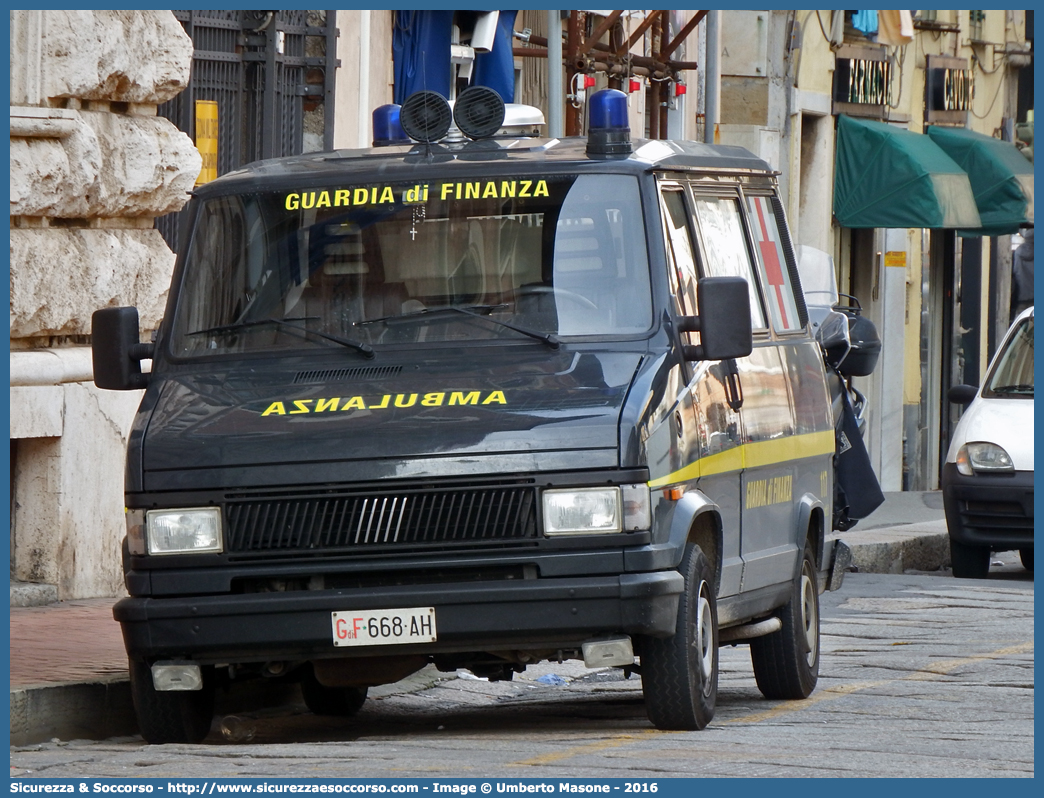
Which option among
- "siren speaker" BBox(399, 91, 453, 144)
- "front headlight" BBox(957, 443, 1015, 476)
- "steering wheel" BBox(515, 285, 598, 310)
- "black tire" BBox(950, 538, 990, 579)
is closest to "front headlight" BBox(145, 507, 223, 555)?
"steering wheel" BBox(515, 285, 598, 310)

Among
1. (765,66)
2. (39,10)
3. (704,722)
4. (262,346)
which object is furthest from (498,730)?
(765,66)

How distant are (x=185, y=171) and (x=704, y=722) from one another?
5.93m

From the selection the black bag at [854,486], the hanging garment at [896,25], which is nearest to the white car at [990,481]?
the black bag at [854,486]

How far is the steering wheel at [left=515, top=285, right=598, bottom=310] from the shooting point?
817cm

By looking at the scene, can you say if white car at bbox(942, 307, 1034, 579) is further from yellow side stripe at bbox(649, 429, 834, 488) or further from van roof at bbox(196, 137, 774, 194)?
van roof at bbox(196, 137, 774, 194)

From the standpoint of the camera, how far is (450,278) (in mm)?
8289

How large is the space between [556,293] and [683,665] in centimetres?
139

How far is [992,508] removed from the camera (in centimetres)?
1645

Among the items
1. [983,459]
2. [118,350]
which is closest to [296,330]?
[118,350]

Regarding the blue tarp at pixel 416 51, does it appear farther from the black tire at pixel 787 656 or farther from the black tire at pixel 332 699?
the black tire at pixel 787 656

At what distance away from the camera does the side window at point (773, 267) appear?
9.72 meters

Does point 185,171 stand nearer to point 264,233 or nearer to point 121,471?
point 121,471

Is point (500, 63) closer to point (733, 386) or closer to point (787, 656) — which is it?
point (787, 656)

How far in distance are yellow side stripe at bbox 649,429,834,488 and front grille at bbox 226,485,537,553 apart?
1.58 ft
